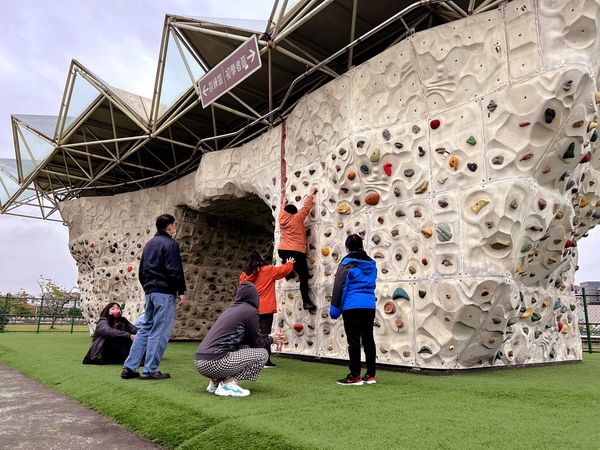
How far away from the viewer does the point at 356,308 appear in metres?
A: 4.37

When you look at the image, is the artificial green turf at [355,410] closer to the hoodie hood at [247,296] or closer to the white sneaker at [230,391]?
the white sneaker at [230,391]

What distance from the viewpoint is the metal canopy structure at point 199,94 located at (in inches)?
277

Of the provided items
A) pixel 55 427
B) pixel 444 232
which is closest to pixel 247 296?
pixel 55 427

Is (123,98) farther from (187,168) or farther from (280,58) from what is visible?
(280,58)

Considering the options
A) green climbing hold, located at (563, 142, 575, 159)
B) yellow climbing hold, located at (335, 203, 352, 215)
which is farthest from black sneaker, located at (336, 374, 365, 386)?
green climbing hold, located at (563, 142, 575, 159)

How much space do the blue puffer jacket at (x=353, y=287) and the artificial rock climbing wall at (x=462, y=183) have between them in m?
1.34

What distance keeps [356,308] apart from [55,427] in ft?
8.81

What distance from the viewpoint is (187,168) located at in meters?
12.6

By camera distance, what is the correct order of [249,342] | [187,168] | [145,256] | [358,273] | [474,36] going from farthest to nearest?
[187,168]
[474,36]
[145,256]
[358,273]
[249,342]

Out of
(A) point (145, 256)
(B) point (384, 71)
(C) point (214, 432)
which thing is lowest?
(C) point (214, 432)

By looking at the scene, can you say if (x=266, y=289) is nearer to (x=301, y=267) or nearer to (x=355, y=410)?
(x=301, y=267)

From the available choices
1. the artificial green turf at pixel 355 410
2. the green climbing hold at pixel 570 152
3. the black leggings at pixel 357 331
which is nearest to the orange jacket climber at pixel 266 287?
the artificial green turf at pixel 355 410

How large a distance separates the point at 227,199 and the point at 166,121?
231 cm

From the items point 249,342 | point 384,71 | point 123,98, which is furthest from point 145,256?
point 123,98
